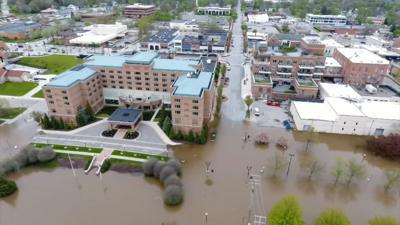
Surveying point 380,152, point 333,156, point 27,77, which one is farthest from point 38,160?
point 380,152

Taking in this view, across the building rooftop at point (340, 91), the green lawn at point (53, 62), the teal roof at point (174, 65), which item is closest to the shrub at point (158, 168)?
the teal roof at point (174, 65)

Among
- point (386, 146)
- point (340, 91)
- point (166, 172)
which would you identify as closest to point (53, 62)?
point (166, 172)

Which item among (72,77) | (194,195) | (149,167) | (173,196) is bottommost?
(194,195)

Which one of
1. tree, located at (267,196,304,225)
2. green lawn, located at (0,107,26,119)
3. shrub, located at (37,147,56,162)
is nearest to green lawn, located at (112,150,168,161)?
shrub, located at (37,147,56,162)

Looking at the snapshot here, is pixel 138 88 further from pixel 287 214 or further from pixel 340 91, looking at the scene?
pixel 340 91

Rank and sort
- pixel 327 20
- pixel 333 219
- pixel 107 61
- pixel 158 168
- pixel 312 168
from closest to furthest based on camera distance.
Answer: pixel 333 219 → pixel 158 168 → pixel 312 168 → pixel 107 61 → pixel 327 20

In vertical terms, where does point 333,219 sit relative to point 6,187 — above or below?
above

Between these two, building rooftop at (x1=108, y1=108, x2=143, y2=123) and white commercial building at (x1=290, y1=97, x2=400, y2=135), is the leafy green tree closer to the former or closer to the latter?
white commercial building at (x1=290, y1=97, x2=400, y2=135)

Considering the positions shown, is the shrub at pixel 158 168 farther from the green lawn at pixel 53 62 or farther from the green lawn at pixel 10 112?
the green lawn at pixel 53 62
